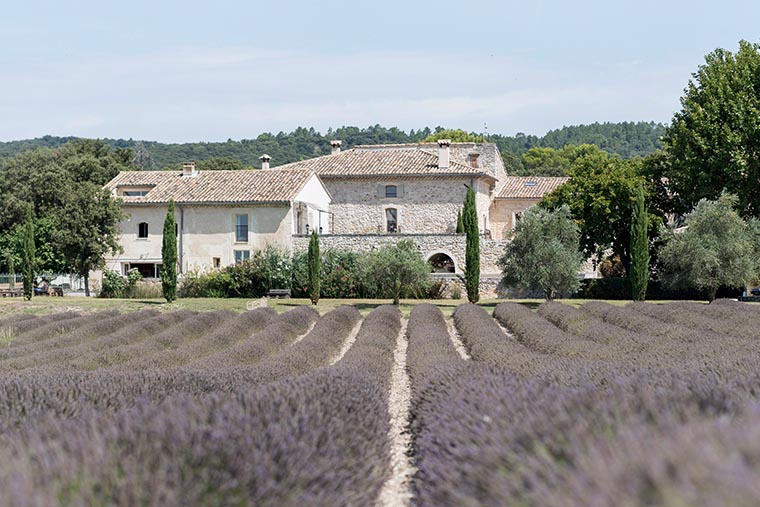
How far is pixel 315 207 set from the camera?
43.2 meters

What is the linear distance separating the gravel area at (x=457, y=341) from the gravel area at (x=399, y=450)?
2140 mm

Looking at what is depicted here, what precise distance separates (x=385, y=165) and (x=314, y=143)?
268 ft

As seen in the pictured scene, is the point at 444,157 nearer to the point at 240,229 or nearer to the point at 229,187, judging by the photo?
the point at 229,187

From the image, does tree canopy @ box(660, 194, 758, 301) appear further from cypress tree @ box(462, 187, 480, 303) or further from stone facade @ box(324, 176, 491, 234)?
stone facade @ box(324, 176, 491, 234)

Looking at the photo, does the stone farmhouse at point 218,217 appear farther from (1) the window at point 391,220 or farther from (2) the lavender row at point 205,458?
(2) the lavender row at point 205,458

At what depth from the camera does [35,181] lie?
56625mm

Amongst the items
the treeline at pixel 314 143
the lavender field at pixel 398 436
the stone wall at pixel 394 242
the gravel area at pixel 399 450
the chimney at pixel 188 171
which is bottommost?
the gravel area at pixel 399 450

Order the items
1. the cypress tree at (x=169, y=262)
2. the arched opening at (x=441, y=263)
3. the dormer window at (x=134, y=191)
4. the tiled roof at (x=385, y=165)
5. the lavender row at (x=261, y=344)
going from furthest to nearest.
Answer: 1. the tiled roof at (x=385, y=165)
2. the dormer window at (x=134, y=191)
3. the arched opening at (x=441, y=263)
4. the cypress tree at (x=169, y=262)
5. the lavender row at (x=261, y=344)

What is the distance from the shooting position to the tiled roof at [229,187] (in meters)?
40.2

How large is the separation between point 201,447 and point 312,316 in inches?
773

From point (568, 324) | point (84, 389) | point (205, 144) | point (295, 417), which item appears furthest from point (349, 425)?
point (205, 144)

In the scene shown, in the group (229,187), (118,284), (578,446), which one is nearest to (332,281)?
(229,187)

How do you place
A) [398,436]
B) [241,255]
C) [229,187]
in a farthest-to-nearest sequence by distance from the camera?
[229,187]
[241,255]
[398,436]

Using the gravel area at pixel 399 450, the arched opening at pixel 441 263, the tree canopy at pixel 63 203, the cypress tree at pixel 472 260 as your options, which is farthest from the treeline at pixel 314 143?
the gravel area at pixel 399 450
